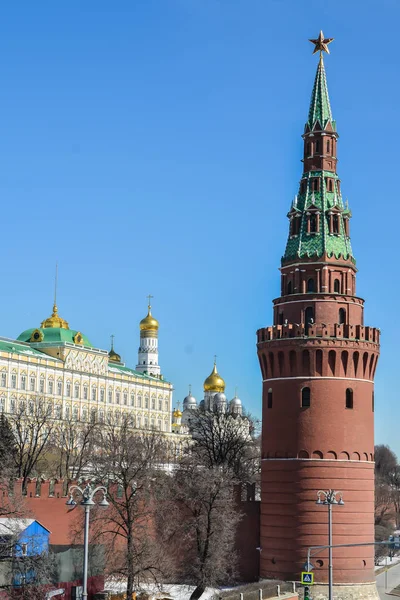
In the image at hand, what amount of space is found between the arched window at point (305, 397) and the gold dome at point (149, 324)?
112378 mm

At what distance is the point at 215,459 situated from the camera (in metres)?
86.6

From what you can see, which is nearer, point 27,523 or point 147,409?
point 27,523

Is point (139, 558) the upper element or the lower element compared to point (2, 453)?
lower

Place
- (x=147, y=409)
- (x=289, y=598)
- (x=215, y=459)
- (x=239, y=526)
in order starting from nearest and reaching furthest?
(x=289, y=598), (x=239, y=526), (x=215, y=459), (x=147, y=409)

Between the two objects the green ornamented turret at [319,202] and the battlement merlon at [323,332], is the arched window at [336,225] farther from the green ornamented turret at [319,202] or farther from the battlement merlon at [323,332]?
the battlement merlon at [323,332]

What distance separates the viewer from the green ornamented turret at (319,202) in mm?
61125

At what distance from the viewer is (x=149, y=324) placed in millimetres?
170375

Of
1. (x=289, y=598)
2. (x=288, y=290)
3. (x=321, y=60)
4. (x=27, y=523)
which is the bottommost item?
(x=289, y=598)

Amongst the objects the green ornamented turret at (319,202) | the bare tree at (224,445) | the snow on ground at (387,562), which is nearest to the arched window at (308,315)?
the green ornamented turret at (319,202)

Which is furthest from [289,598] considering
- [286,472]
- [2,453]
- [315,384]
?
[2,453]

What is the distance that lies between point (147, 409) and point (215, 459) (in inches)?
2425

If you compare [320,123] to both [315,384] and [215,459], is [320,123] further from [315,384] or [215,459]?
[215,459]

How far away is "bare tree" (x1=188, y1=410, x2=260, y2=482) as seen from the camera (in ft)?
280

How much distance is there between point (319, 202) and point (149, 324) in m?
110
